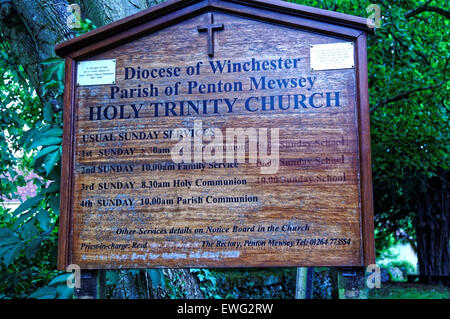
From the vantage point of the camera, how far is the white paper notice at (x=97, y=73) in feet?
8.56

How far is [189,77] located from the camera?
2.53 metres

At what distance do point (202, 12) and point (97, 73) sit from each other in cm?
69

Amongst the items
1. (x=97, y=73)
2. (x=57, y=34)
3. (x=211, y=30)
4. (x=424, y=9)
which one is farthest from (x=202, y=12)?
(x=424, y=9)

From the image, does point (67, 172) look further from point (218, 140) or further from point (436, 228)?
point (436, 228)

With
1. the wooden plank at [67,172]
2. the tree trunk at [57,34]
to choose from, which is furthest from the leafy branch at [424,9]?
the wooden plank at [67,172]

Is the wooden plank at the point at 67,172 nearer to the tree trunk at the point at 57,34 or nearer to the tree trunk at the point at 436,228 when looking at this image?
the tree trunk at the point at 57,34

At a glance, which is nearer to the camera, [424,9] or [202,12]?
[202,12]

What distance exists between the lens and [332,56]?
7.93 feet

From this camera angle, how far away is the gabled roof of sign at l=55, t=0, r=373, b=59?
242 centimetres

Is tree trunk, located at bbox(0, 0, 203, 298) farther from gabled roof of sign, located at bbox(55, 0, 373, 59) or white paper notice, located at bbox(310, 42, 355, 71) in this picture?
white paper notice, located at bbox(310, 42, 355, 71)
